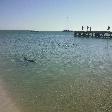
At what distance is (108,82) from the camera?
17422 millimetres

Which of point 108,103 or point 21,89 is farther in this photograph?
point 21,89

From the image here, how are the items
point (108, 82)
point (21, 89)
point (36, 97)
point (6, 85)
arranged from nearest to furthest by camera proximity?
1. point (36, 97)
2. point (21, 89)
3. point (6, 85)
4. point (108, 82)

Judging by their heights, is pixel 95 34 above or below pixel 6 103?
above

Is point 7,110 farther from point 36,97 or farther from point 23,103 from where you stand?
point 36,97

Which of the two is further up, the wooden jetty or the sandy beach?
the wooden jetty

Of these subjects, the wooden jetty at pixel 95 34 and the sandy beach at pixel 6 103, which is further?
the wooden jetty at pixel 95 34

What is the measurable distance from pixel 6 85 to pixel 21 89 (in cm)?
145

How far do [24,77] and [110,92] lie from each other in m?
6.64

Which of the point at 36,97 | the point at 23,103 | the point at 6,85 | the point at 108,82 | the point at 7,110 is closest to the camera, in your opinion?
the point at 7,110

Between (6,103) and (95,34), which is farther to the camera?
(95,34)

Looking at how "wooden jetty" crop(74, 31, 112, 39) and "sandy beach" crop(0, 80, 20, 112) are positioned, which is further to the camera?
"wooden jetty" crop(74, 31, 112, 39)

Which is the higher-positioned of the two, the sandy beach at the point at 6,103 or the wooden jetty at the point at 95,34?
the wooden jetty at the point at 95,34

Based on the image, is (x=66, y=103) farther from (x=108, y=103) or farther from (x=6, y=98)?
(x=6, y=98)

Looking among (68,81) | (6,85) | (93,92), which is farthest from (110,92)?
(6,85)
